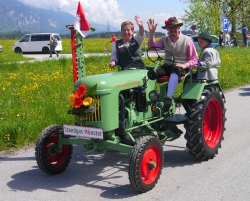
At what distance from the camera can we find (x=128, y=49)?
571 centimetres

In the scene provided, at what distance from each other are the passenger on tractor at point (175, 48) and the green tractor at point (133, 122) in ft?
0.46

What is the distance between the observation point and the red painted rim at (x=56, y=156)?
16.3ft

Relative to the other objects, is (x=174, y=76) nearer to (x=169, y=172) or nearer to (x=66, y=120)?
(x=169, y=172)

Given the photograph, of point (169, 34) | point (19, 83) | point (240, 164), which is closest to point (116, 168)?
point (240, 164)

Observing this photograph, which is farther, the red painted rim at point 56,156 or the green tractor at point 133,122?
the red painted rim at point 56,156

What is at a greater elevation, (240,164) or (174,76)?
(174,76)

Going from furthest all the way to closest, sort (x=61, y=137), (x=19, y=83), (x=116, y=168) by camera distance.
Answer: (x=19, y=83) < (x=116, y=168) < (x=61, y=137)

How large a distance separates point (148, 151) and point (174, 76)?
1264 mm

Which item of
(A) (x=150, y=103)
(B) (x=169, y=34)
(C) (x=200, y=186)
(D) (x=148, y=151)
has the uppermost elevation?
(B) (x=169, y=34)

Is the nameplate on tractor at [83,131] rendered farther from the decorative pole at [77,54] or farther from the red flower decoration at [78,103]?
the decorative pole at [77,54]

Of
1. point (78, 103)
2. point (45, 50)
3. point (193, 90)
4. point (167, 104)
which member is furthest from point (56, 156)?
point (45, 50)

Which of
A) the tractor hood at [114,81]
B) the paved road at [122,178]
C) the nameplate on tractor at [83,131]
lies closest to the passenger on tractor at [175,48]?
the tractor hood at [114,81]

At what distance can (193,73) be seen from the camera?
5.81 meters

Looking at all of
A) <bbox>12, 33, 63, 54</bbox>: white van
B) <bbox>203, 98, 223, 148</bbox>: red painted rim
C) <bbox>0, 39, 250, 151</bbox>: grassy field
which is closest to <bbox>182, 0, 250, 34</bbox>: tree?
<bbox>12, 33, 63, 54</bbox>: white van
